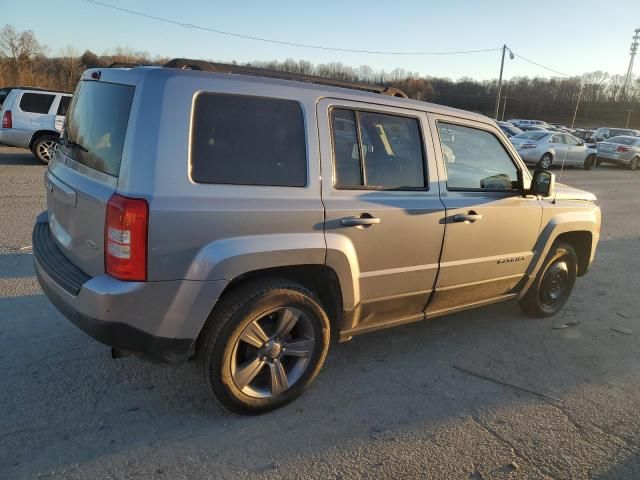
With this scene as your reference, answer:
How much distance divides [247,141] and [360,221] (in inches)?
32.3

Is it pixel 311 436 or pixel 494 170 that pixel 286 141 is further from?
pixel 494 170

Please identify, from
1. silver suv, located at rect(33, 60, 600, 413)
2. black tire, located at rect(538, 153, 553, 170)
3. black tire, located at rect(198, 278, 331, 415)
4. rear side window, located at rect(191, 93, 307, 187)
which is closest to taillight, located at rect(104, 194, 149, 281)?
silver suv, located at rect(33, 60, 600, 413)

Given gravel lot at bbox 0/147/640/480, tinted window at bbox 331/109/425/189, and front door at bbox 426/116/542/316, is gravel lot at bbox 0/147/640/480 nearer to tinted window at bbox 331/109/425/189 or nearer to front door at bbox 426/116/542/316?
front door at bbox 426/116/542/316

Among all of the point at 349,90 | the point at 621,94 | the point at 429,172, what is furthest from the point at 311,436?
the point at 621,94

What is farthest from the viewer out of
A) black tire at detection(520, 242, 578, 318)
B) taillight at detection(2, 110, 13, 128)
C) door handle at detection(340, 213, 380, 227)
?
taillight at detection(2, 110, 13, 128)

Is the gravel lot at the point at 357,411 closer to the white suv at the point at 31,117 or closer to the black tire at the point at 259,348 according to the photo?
the black tire at the point at 259,348

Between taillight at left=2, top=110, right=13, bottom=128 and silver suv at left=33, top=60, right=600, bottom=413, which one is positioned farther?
taillight at left=2, top=110, right=13, bottom=128

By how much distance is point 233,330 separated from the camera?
267 cm

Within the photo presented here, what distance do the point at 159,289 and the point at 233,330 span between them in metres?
0.47

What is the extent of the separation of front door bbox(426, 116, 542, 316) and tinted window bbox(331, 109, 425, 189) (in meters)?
0.26

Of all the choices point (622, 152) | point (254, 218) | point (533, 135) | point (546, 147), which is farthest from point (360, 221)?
point (622, 152)

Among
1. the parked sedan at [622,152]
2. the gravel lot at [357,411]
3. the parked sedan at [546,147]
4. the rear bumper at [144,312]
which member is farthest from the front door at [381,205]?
the parked sedan at [622,152]

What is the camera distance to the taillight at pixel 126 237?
7.63ft

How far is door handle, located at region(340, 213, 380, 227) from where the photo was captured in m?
2.92
